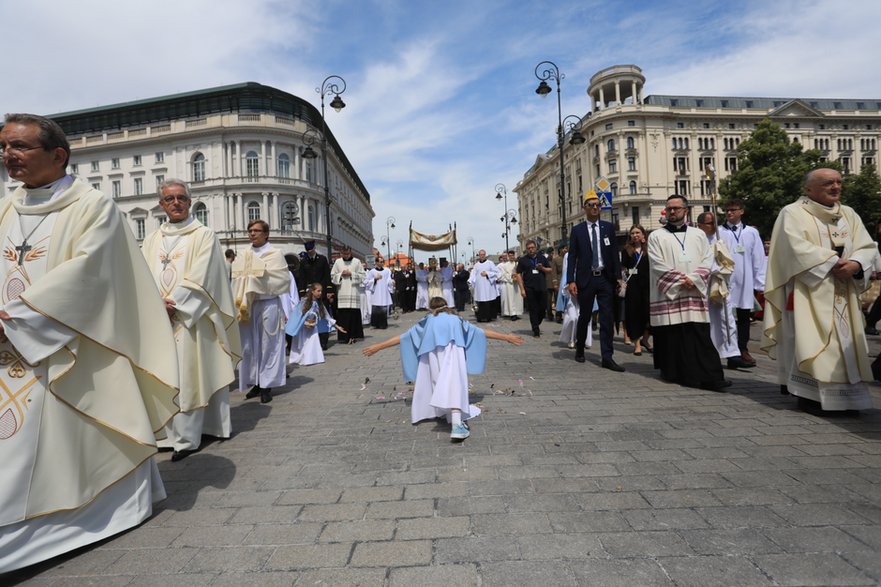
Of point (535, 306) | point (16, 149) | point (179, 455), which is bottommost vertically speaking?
point (179, 455)

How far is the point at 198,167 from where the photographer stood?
5556 cm

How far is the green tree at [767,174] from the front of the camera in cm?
3997

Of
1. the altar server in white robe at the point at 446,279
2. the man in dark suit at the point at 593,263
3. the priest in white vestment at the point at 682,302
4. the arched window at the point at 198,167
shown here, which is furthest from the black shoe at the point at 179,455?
the arched window at the point at 198,167

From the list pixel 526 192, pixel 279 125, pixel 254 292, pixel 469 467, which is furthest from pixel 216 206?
pixel 526 192

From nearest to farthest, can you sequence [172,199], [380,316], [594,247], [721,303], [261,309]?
[172,199] < [261,309] < [721,303] < [594,247] < [380,316]

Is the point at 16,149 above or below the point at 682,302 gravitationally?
above

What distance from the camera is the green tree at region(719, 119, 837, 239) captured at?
40.0m

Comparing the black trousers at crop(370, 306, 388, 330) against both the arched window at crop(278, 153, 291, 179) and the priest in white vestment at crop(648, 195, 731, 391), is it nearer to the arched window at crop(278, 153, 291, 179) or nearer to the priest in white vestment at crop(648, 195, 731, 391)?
the priest in white vestment at crop(648, 195, 731, 391)

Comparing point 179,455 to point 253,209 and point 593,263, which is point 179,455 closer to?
point 593,263

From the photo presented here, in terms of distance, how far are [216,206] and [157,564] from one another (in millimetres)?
57915

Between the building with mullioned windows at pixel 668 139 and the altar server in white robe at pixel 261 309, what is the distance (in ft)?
210

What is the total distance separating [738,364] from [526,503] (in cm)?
527

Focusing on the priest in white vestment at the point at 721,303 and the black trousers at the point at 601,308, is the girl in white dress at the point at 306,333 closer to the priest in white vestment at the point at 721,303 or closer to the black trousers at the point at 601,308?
the black trousers at the point at 601,308

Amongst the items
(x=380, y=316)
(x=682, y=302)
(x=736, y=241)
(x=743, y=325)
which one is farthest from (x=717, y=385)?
(x=380, y=316)
